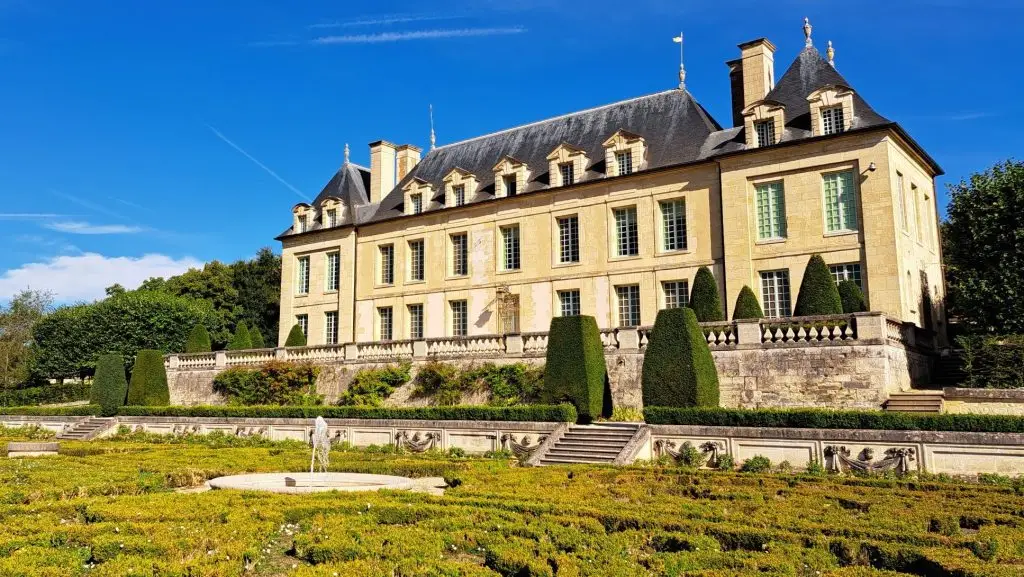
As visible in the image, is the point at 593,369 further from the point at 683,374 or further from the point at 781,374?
the point at 781,374

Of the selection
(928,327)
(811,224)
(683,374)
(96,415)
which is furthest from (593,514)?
(96,415)

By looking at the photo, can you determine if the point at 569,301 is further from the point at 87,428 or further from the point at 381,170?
the point at 87,428

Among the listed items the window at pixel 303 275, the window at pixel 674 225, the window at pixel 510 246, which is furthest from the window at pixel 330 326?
the window at pixel 674 225

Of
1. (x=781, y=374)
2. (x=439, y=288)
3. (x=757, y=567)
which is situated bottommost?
(x=757, y=567)

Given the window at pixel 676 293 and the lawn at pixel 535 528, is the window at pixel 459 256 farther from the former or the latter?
the lawn at pixel 535 528

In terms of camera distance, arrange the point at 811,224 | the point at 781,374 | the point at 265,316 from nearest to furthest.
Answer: the point at 781,374
the point at 811,224
the point at 265,316

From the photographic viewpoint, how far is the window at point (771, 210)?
923 inches

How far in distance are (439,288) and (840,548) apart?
2441 centimetres

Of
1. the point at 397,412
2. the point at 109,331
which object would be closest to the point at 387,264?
the point at 397,412

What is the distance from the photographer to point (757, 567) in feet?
19.9

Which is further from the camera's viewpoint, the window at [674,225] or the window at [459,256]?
the window at [459,256]

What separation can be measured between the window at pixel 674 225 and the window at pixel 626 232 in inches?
39.5

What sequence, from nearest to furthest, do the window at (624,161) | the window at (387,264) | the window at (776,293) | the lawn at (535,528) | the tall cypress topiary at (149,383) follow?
the lawn at (535,528)
the window at (776,293)
the window at (624,161)
the tall cypress topiary at (149,383)
the window at (387,264)

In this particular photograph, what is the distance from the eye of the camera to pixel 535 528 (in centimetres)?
749
